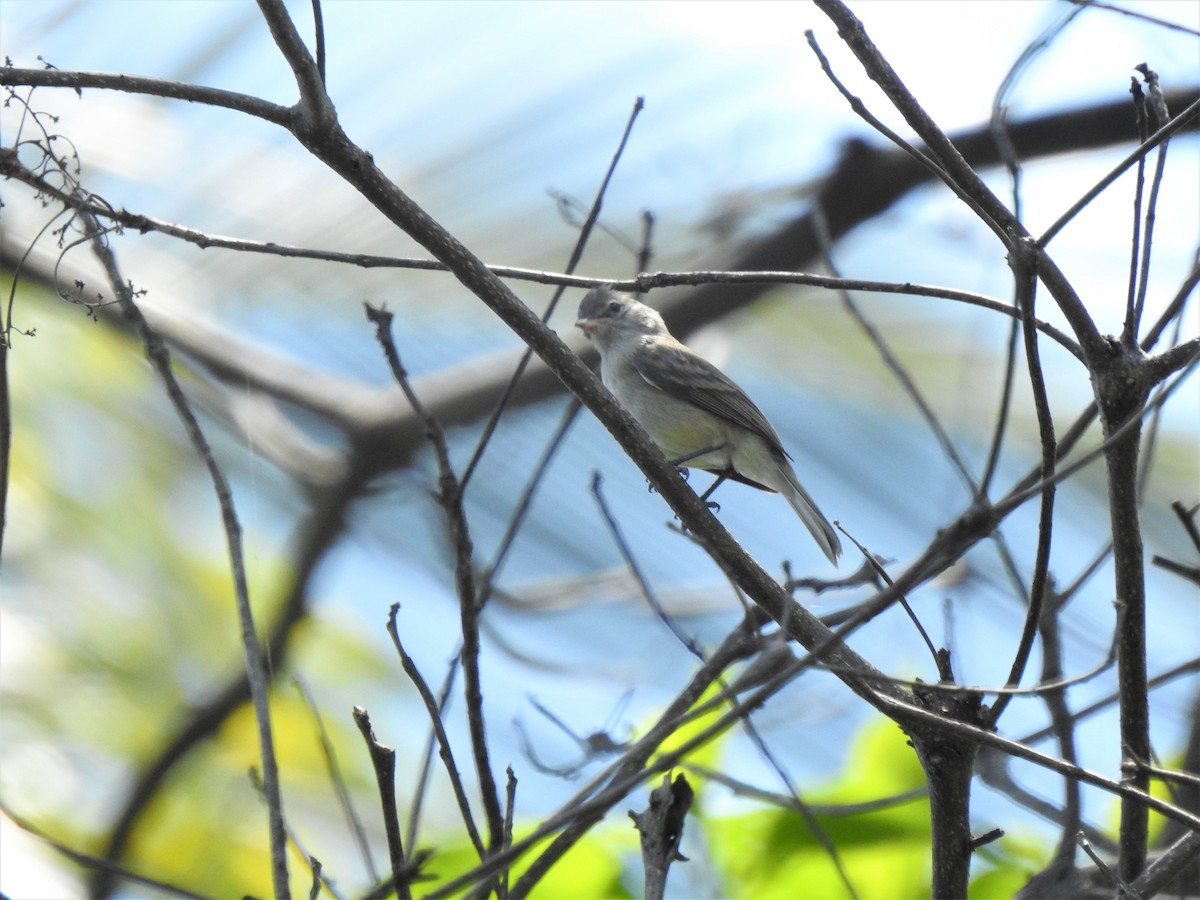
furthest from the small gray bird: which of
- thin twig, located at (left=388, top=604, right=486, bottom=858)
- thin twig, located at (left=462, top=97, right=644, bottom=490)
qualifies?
thin twig, located at (left=388, top=604, right=486, bottom=858)

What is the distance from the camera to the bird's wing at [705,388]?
13.9 feet

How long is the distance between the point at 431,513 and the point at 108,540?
109 cm

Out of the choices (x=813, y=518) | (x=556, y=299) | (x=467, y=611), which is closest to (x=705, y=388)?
(x=813, y=518)

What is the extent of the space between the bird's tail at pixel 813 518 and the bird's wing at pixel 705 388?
0.38ft

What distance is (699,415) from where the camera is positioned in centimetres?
438

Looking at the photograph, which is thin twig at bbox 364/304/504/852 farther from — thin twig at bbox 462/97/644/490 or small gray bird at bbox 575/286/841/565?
small gray bird at bbox 575/286/841/565

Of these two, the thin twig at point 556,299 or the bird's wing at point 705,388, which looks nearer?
the thin twig at point 556,299

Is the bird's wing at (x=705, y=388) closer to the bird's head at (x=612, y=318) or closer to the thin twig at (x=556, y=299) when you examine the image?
the bird's head at (x=612, y=318)

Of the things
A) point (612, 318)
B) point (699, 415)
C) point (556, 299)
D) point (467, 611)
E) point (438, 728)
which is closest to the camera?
point (438, 728)

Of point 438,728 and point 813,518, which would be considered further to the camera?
point 813,518

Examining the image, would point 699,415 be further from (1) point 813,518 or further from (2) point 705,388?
(1) point 813,518

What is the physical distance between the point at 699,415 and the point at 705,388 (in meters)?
0.15

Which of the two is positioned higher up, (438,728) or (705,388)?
(705,388)

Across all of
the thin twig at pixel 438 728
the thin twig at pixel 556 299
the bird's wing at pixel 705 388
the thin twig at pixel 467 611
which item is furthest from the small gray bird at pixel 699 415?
the thin twig at pixel 438 728
